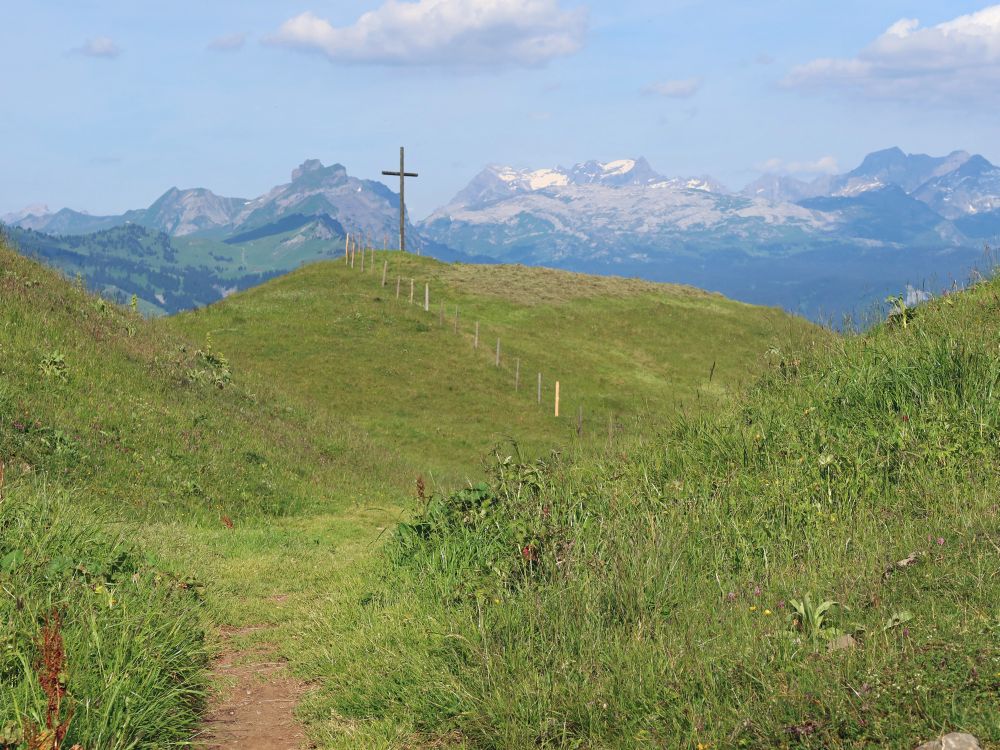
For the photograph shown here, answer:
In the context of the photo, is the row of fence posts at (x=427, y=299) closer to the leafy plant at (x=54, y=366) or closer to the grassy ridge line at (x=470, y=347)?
the grassy ridge line at (x=470, y=347)

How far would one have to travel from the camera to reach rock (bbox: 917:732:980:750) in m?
4.46

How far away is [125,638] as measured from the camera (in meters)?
6.30

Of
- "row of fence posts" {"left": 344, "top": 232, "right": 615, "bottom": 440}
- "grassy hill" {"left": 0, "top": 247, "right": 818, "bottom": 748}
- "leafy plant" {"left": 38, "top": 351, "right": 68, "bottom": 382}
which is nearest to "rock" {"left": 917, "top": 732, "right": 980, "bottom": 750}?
"grassy hill" {"left": 0, "top": 247, "right": 818, "bottom": 748}

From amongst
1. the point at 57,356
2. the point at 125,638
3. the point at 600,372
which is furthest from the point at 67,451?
the point at 600,372

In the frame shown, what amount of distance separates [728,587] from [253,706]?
424 cm

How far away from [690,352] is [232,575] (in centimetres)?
5401

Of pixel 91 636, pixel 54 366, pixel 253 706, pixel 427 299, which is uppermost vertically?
pixel 427 299

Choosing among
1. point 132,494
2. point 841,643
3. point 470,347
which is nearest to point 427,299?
point 470,347

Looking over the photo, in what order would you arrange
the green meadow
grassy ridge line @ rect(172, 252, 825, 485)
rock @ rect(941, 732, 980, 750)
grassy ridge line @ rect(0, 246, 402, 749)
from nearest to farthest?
rock @ rect(941, 732, 980, 750)
the green meadow
grassy ridge line @ rect(0, 246, 402, 749)
grassy ridge line @ rect(172, 252, 825, 485)

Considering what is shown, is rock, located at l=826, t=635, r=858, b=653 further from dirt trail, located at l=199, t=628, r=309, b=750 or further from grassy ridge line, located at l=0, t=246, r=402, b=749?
grassy ridge line, located at l=0, t=246, r=402, b=749

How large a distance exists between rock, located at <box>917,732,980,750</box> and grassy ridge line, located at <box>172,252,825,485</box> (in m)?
20.6

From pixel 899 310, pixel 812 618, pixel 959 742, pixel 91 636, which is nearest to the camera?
pixel 959 742

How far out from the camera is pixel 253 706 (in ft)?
24.2

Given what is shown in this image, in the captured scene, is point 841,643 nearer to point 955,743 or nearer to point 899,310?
point 955,743
